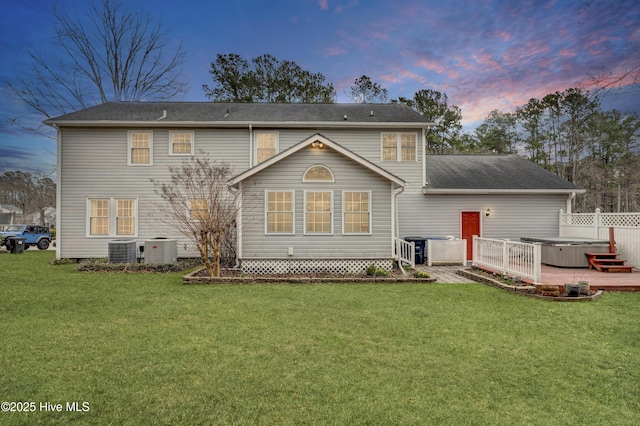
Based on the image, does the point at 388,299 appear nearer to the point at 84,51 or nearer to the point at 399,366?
the point at 399,366

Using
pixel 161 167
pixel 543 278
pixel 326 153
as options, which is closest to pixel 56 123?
pixel 161 167

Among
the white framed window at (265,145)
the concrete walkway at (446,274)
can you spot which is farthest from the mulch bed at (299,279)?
the white framed window at (265,145)

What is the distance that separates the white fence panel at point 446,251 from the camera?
40.9 feet

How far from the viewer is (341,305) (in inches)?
269

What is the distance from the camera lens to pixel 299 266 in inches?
405

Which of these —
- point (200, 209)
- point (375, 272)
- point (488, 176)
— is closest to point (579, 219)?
point (488, 176)

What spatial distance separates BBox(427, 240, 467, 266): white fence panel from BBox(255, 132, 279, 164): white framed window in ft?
25.2

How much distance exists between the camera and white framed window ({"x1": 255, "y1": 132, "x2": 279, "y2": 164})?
13750 mm

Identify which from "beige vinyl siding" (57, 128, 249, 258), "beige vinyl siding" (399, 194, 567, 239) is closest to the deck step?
"beige vinyl siding" (399, 194, 567, 239)

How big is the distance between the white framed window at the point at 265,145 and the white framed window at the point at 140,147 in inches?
181

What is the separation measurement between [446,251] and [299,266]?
20.3 ft

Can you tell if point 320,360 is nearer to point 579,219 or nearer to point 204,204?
point 204,204

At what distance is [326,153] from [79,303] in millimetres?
7635

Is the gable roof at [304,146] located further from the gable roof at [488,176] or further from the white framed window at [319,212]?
the gable roof at [488,176]
